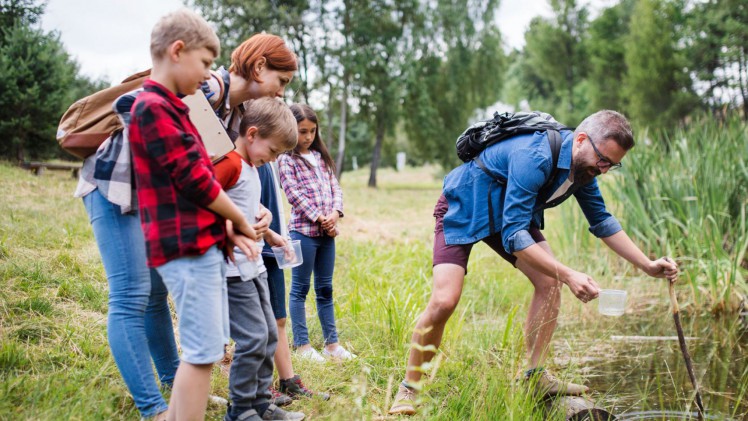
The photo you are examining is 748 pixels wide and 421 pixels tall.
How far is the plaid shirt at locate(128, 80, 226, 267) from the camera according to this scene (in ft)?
5.83

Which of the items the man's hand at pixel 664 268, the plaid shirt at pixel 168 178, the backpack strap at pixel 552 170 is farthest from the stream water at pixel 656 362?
the plaid shirt at pixel 168 178

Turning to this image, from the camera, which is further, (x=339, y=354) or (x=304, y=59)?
(x=304, y=59)

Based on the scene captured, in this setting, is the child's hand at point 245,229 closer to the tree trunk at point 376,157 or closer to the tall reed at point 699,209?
the tall reed at point 699,209

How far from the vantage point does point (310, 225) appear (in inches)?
132

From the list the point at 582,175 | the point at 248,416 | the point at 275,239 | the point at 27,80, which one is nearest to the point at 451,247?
the point at 582,175

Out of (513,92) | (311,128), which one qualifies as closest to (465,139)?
(311,128)

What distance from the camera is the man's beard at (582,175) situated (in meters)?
2.66

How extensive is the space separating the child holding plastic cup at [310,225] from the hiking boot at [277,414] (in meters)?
0.73

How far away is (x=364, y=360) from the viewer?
3219mm

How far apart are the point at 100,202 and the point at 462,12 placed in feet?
80.1

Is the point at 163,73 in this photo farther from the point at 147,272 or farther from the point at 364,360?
the point at 364,360

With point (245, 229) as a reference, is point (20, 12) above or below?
above

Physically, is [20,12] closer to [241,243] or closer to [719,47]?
[241,243]

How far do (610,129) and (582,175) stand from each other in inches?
10.4
